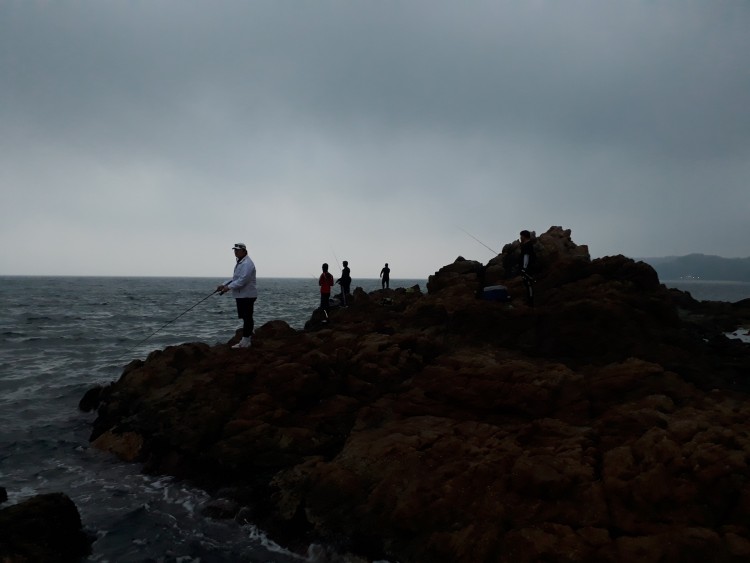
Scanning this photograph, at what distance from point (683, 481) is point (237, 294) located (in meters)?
9.00

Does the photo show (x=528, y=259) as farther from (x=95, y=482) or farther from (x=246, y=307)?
(x=95, y=482)

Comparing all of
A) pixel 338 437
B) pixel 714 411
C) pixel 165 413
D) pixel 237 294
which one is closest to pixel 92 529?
pixel 165 413

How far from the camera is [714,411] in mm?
6762

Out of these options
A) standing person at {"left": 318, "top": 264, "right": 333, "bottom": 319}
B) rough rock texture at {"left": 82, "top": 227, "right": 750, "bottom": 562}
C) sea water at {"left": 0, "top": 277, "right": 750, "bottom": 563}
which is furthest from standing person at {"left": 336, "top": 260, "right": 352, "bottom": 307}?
sea water at {"left": 0, "top": 277, "right": 750, "bottom": 563}

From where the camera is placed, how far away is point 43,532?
5863 millimetres

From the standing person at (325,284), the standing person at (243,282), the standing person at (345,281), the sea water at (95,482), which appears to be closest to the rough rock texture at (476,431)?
the sea water at (95,482)

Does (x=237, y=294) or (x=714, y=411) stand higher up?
(x=237, y=294)

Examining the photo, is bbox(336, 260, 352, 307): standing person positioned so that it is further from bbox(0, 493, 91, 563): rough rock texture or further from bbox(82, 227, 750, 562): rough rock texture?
bbox(0, 493, 91, 563): rough rock texture

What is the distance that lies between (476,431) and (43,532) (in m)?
6.32

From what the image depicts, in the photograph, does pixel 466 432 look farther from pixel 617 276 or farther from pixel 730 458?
pixel 617 276

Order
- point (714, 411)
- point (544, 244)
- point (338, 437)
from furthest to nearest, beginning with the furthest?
point (544, 244) < point (338, 437) < point (714, 411)

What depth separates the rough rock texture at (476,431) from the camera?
210 inches

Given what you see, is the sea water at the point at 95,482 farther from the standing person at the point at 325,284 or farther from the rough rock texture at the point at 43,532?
the standing person at the point at 325,284

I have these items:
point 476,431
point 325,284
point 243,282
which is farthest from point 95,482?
point 325,284
